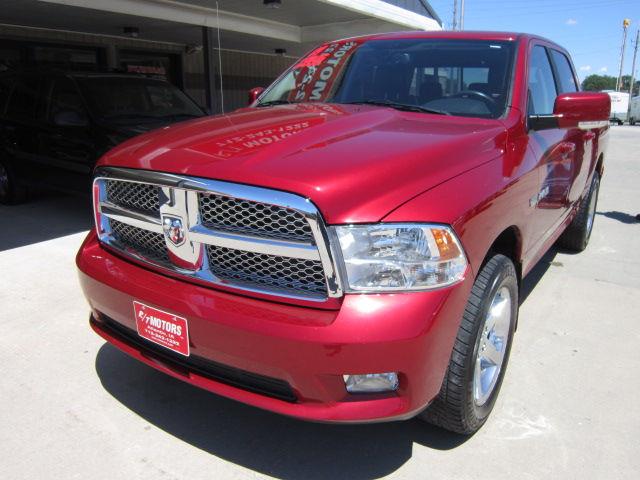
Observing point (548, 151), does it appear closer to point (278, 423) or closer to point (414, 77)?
point (414, 77)

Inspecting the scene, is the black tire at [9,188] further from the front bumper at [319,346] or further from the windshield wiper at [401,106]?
the front bumper at [319,346]

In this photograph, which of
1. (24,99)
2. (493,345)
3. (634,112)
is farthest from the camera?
(634,112)

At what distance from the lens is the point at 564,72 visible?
4.46 meters

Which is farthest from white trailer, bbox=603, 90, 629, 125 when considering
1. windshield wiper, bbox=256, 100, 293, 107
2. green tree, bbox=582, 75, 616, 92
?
green tree, bbox=582, 75, 616, 92

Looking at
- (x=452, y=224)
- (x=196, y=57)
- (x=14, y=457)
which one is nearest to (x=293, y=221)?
(x=452, y=224)

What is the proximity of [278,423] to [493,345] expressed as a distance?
1.09 meters

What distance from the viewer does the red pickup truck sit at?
1879 millimetres

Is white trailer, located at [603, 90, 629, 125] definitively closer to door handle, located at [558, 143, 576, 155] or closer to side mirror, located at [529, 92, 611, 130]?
door handle, located at [558, 143, 576, 155]

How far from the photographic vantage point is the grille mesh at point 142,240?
233 centimetres

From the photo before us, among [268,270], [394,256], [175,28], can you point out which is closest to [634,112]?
[175,28]

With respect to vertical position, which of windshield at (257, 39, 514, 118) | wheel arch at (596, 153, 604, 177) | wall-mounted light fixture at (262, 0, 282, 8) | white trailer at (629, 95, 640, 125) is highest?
wall-mounted light fixture at (262, 0, 282, 8)

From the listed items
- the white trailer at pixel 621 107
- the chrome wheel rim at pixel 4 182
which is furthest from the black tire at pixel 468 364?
the white trailer at pixel 621 107

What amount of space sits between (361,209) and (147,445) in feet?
4.82

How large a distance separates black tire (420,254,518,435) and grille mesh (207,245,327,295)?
2.11 feet
